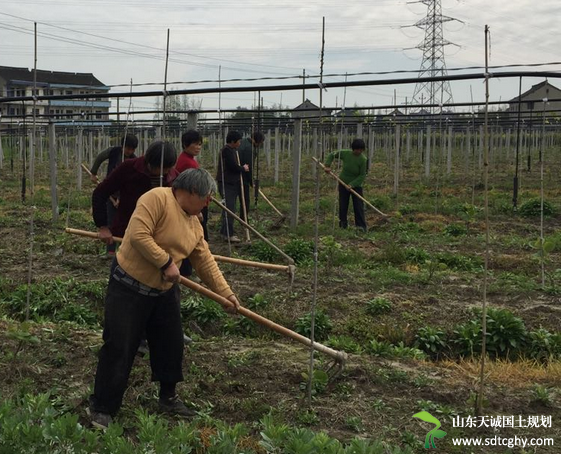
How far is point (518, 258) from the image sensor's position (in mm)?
8141

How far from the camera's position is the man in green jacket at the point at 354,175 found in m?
10.4

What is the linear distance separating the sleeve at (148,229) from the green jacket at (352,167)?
A: 7.12 metres

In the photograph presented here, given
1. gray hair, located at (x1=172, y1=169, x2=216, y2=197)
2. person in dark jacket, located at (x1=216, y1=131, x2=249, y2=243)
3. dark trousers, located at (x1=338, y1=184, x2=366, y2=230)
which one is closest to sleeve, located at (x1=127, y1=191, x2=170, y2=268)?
gray hair, located at (x1=172, y1=169, x2=216, y2=197)

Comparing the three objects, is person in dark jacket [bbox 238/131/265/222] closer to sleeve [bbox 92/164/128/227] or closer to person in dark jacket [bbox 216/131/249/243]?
person in dark jacket [bbox 216/131/249/243]

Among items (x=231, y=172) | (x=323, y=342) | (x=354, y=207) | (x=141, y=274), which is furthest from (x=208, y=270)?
(x=354, y=207)

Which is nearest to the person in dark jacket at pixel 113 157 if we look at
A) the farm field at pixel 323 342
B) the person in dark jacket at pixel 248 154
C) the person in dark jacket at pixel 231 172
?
the farm field at pixel 323 342

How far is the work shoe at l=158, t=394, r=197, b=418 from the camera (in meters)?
3.76

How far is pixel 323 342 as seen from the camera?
537 centimetres

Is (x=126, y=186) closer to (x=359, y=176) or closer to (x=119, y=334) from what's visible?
(x=119, y=334)

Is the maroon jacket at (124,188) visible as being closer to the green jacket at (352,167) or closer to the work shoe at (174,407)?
the work shoe at (174,407)

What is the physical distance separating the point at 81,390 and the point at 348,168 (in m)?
7.23

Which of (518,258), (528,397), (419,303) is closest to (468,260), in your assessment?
(518,258)

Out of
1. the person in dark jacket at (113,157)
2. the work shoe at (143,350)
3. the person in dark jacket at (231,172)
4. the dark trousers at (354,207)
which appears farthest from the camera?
the dark trousers at (354,207)

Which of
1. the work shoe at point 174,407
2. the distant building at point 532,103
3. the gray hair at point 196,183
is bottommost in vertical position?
the work shoe at point 174,407
